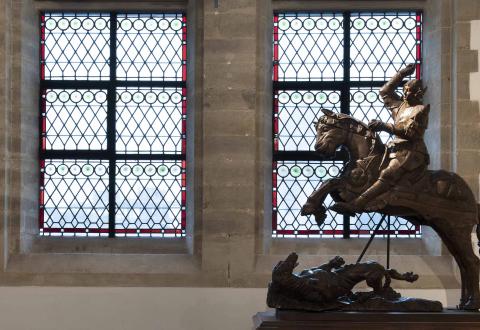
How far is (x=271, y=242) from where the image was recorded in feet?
28.6

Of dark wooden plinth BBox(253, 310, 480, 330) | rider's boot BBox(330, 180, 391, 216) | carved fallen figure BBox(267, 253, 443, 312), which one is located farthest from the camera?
rider's boot BBox(330, 180, 391, 216)

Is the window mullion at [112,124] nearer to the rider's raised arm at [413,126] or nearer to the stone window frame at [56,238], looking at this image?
the stone window frame at [56,238]

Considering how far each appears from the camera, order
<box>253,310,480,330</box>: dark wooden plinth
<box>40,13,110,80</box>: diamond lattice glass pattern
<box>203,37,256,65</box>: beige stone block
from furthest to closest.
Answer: <box>40,13,110,80</box>: diamond lattice glass pattern, <box>203,37,256,65</box>: beige stone block, <box>253,310,480,330</box>: dark wooden plinth

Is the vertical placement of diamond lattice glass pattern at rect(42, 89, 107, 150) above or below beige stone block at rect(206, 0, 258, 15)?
below

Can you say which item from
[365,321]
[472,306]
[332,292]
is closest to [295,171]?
[472,306]

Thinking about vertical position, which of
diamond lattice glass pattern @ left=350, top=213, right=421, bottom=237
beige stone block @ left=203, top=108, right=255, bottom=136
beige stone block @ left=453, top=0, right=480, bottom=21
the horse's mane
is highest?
beige stone block @ left=453, top=0, right=480, bottom=21

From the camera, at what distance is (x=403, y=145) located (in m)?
6.30

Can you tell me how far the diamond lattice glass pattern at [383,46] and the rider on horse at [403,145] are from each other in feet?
8.84

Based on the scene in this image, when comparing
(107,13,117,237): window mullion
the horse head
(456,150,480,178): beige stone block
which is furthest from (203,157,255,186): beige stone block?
the horse head

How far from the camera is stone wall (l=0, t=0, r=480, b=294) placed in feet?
27.4

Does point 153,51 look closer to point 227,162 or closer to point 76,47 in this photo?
point 76,47

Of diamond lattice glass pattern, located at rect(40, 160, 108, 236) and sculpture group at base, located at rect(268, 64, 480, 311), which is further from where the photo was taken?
diamond lattice glass pattern, located at rect(40, 160, 108, 236)

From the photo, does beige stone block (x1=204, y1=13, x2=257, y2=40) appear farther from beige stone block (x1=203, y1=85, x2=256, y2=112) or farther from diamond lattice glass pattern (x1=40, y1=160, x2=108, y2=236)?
diamond lattice glass pattern (x1=40, y1=160, x2=108, y2=236)

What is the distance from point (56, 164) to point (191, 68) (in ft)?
4.60
